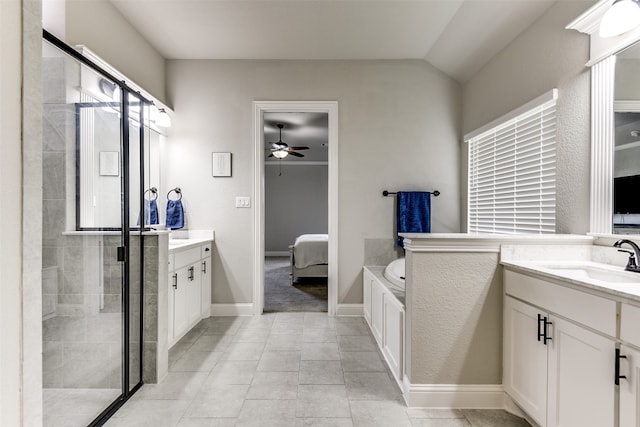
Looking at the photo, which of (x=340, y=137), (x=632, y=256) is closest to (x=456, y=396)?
(x=632, y=256)

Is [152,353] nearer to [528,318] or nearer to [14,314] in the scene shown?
[14,314]

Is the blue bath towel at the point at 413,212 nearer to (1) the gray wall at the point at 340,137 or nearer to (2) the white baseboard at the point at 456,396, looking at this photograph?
(1) the gray wall at the point at 340,137

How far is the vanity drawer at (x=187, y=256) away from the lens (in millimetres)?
2570

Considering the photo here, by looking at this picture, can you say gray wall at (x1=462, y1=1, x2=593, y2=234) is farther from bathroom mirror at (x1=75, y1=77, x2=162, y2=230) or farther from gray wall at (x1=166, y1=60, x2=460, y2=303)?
bathroom mirror at (x1=75, y1=77, x2=162, y2=230)

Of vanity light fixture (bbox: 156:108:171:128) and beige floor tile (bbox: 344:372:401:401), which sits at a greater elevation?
vanity light fixture (bbox: 156:108:171:128)

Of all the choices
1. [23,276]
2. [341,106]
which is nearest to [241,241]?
[341,106]

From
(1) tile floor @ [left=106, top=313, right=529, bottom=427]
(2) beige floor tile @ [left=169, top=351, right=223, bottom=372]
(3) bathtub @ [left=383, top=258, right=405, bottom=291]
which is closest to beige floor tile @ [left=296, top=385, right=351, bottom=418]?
(1) tile floor @ [left=106, top=313, right=529, bottom=427]

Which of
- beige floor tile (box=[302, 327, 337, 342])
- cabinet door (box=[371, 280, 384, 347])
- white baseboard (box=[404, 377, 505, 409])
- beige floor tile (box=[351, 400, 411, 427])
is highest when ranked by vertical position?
cabinet door (box=[371, 280, 384, 347])

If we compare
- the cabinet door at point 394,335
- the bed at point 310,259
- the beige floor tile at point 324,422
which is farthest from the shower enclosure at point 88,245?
the bed at point 310,259

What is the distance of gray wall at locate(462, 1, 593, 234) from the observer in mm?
1853

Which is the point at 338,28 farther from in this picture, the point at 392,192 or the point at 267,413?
the point at 267,413

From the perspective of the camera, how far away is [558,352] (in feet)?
4.56

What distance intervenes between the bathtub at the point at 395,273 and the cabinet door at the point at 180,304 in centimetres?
174

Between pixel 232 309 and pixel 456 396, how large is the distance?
7.59 feet
